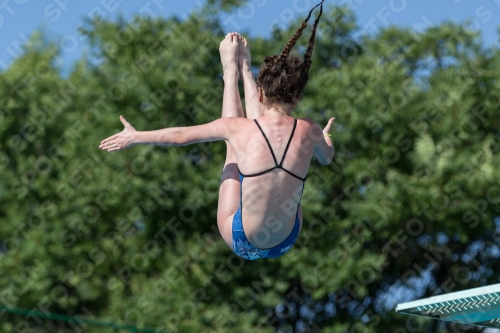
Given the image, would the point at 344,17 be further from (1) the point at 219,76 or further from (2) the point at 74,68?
(2) the point at 74,68

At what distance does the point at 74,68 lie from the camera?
557 inches

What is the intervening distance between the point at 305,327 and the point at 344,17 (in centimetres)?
470

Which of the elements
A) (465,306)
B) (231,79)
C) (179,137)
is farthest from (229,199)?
(465,306)

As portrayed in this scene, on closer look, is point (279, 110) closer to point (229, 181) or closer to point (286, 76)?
point (286, 76)

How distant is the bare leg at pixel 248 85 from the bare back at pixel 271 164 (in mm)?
298

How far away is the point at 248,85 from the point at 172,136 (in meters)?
0.77

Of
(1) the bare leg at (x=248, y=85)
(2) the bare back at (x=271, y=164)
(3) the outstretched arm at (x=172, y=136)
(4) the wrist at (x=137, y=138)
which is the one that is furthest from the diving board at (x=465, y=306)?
(4) the wrist at (x=137, y=138)

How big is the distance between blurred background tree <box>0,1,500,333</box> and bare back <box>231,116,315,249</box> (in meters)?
7.04

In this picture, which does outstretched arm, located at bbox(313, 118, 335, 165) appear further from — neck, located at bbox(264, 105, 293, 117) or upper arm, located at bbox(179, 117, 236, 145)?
upper arm, located at bbox(179, 117, 236, 145)

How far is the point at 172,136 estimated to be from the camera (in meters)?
4.16

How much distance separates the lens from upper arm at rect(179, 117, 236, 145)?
4.15m

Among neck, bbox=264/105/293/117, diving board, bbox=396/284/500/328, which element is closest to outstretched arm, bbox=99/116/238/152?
neck, bbox=264/105/293/117

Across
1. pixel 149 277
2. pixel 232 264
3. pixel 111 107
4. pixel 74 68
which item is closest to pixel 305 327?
pixel 232 264

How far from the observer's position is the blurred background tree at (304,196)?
11539 mm
